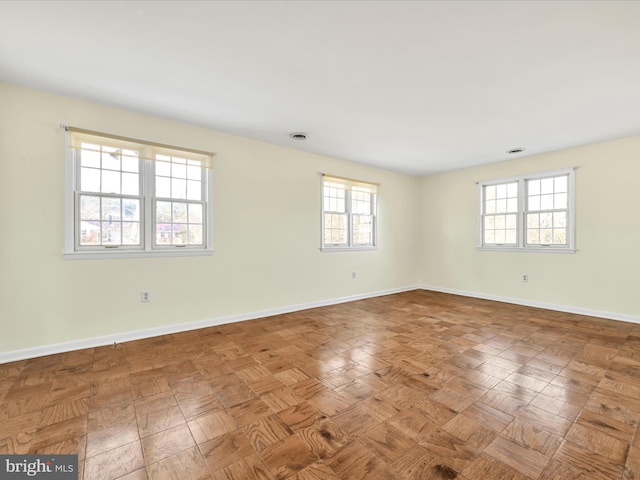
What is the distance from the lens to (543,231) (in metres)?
4.73

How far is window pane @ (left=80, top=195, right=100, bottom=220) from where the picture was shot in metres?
2.95

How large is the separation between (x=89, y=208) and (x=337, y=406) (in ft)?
10.3

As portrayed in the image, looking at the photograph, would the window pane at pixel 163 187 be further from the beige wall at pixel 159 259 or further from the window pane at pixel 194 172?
the beige wall at pixel 159 259

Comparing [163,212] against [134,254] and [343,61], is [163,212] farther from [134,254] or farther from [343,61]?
[343,61]

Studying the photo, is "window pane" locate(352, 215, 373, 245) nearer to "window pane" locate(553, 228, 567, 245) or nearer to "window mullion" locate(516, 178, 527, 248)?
"window mullion" locate(516, 178, 527, 248)

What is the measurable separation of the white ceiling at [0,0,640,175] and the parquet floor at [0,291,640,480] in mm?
2537

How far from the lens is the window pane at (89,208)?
2949 mm

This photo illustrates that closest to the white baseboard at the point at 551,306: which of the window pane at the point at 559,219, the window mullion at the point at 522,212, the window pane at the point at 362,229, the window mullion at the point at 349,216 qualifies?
the window mullion at the point at 522,212

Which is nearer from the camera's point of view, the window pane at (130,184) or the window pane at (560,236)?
the window pane at (130,184)

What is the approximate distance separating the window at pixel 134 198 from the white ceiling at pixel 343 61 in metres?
0.48

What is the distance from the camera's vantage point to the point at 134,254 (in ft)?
10.5

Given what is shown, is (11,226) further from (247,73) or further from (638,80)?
(638,80)

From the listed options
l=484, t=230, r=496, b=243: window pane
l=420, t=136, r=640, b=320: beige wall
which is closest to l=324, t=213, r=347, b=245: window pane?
l=420, t=136, r=640, b=320: beige wall

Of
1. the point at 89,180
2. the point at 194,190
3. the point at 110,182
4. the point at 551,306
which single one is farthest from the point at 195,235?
the point at 551,306
